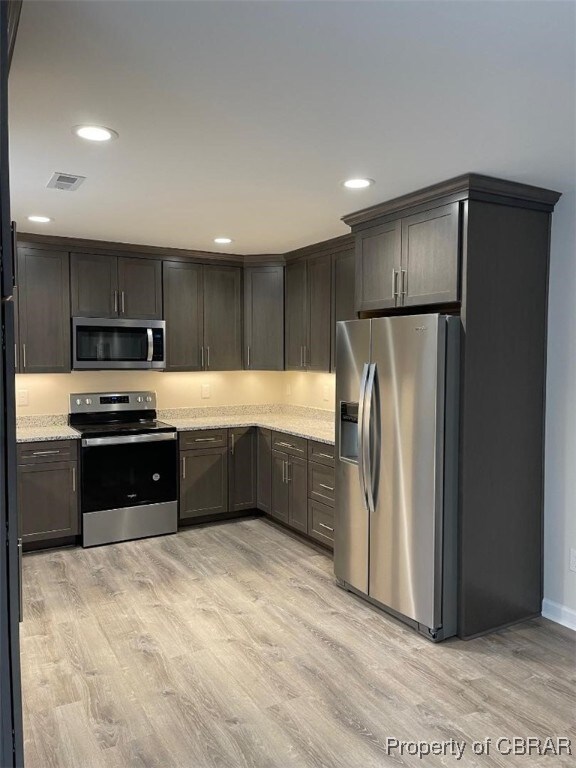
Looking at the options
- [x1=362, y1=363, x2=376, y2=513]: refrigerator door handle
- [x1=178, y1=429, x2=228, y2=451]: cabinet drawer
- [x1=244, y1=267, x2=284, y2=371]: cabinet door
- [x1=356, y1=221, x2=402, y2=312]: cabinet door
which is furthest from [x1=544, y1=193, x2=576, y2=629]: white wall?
[x1=178, y1=429, x2=228, y2=451]: cabinet drawer

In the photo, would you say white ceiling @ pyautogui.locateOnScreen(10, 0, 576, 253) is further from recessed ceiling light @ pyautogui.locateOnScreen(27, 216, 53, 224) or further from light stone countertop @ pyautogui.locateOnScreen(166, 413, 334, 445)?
light stone countertop @ pyautogui.locateOnScreen(166, 413, 334, 445)

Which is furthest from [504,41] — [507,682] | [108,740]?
[108,740]

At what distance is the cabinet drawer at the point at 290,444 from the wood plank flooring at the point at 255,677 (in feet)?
3.28

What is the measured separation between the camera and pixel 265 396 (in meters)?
6.03

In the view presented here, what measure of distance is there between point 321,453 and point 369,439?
105cm

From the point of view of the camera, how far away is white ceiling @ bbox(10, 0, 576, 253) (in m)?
1.57

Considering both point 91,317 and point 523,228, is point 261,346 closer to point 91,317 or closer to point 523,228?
A: point 91,317

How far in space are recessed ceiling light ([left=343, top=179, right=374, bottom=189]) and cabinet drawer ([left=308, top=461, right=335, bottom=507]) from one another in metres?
2.04

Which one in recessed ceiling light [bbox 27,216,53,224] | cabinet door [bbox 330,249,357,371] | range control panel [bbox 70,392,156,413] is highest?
recessed ceiling light [bbox 27,216,53,224]

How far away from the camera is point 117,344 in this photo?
4895mm

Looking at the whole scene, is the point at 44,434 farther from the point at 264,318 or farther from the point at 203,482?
the point at 264,318

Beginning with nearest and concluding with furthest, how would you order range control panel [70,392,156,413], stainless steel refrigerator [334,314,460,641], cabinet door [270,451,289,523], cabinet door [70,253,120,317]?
stainless steel refrigerator [334,314,460,641] < cabinet door [70,253,120,317] < cabinet door [270,451,289,523] < range control panel [70,392,156,413]

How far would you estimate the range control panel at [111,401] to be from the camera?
196 inches

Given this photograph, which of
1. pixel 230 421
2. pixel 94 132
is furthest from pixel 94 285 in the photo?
pixel 94 132
